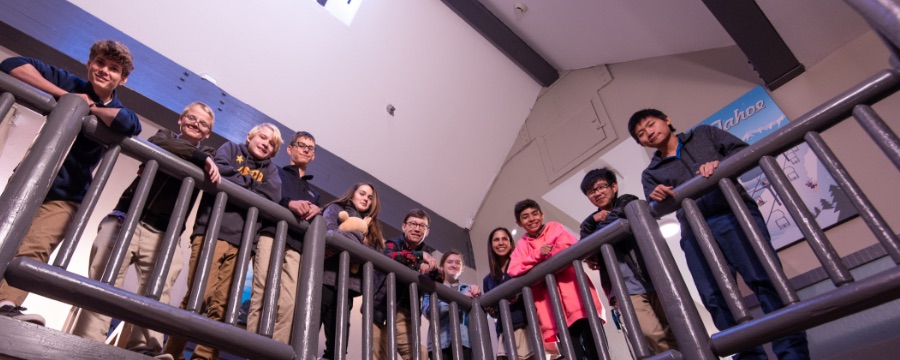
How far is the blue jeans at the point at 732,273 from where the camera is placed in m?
1.81

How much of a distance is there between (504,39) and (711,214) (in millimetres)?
3473

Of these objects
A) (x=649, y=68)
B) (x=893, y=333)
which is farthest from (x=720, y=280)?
(x=649, y=68)

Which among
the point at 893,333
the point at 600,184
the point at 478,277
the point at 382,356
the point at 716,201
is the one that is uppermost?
the point at 478,277

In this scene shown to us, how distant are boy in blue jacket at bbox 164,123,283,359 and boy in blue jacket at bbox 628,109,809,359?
1.60 meters

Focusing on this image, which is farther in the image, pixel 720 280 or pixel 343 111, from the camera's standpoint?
pixel 343 111

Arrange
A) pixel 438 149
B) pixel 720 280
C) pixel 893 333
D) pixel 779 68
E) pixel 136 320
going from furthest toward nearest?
pixel 438 149 < pixel 779 68 < pixel 893 333 < pixel 720 280 < pixel 136 320

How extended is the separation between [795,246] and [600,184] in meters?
1.24

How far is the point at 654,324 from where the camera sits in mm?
2193

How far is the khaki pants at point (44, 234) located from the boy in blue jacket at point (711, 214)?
201 cm

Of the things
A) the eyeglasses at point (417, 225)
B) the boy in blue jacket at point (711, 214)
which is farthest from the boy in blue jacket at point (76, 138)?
the boy in blue jacket at point (711, 214)

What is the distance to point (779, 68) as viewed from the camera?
334 cm

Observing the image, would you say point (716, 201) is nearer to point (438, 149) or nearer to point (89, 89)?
point (89, 89)

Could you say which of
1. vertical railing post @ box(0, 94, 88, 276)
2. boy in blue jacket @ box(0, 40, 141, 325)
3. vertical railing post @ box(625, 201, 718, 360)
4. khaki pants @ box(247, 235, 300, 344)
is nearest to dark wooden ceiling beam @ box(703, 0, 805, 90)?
vertical railing post @ box(625, 201, 718, 360)

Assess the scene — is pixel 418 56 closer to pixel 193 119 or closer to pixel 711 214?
pixel 193 119
